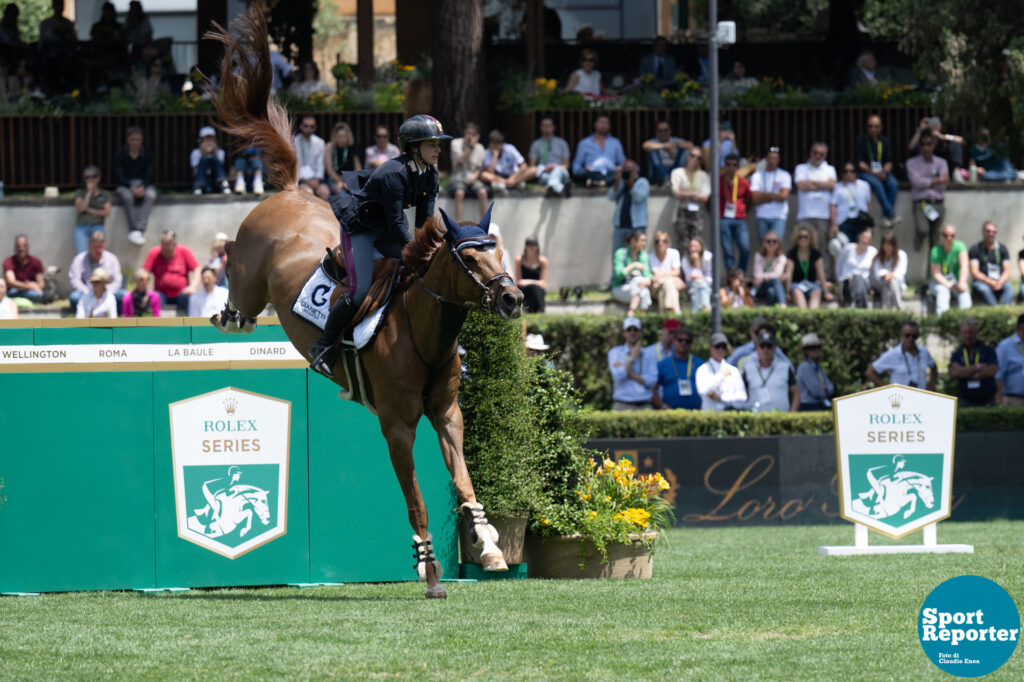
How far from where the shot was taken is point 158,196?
21531 millimetres

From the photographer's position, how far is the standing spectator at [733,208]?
20.9 m

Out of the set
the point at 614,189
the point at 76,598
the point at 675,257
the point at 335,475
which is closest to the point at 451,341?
the point at 335,475

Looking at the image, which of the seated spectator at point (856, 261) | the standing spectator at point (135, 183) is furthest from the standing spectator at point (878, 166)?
the standing spectator at point (135, 183)

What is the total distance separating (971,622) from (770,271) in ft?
48.1

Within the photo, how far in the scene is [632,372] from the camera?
16.9 meters

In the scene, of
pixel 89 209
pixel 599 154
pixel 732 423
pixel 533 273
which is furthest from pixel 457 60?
pixel 732 423

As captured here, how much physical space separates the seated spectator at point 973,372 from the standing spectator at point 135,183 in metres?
11.2

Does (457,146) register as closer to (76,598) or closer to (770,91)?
(770,91)

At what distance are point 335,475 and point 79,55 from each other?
1599 centimetres

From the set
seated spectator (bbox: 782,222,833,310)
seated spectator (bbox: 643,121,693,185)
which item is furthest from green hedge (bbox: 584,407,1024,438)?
seated spectator (bbox: 643,121,693,185)

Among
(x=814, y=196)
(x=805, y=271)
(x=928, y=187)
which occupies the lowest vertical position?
(x=805, y=271)

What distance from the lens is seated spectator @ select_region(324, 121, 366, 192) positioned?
19766 mm

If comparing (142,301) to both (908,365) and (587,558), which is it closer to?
(908,365)

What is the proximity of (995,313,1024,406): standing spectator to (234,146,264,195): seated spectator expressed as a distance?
10548 millimetres
